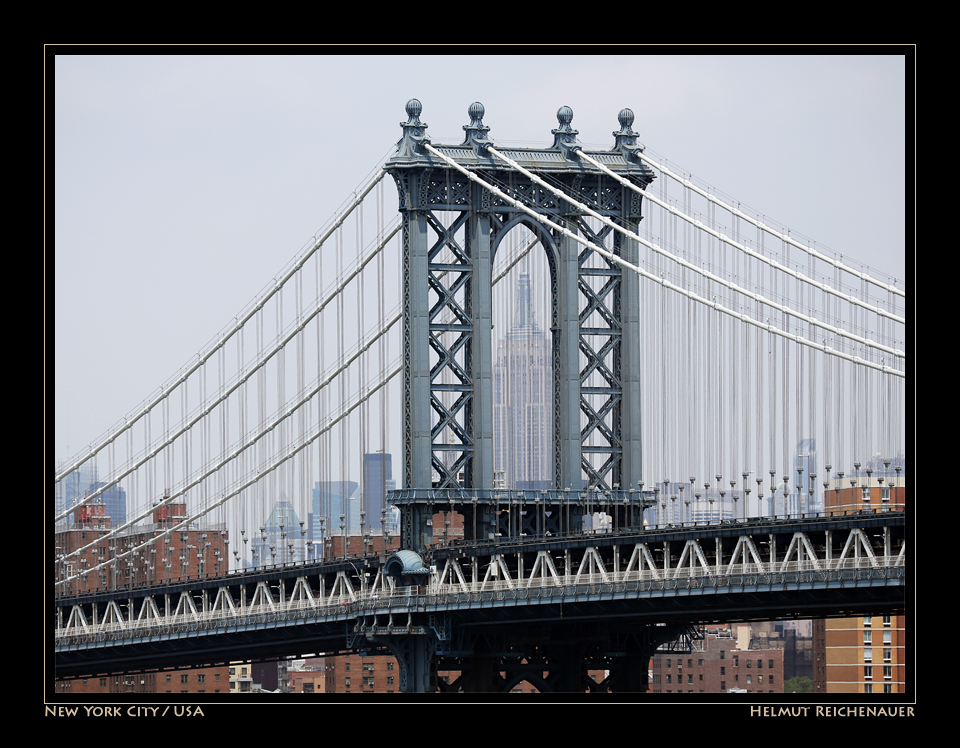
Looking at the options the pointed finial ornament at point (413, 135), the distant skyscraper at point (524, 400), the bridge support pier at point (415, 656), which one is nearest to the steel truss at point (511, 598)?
the bridge support pier at point (415, 656)

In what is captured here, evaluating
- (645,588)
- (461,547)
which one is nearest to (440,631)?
(461,547)

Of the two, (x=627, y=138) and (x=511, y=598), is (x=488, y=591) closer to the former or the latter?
(x=511, y=598)

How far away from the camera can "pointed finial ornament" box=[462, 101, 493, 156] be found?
126875 mm

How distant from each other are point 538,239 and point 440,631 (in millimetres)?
23837

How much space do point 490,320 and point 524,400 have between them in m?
25.9

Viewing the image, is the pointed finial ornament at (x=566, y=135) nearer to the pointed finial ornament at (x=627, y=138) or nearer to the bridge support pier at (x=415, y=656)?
the pointed finial ornament at (x=627, y=138)

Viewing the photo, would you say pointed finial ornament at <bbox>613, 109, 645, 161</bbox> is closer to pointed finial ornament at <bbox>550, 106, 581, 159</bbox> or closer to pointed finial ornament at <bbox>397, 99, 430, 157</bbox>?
pointed finial ornament at <bbox>550, 106, 581, 159</bbox>

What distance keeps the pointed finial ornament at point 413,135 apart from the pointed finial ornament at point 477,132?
8.19 ft

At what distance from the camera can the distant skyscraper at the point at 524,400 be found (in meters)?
135

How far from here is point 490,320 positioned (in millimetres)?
126625

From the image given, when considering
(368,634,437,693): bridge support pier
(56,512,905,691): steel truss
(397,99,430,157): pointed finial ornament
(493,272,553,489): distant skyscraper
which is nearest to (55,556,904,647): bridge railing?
(56,512,905,691): steel truss
